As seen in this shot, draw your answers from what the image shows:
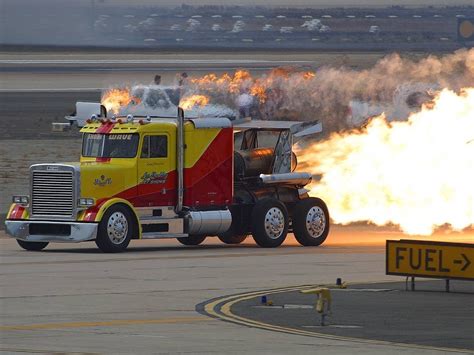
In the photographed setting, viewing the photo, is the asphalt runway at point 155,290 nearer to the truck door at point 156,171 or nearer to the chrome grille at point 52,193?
the chrome grille at point 52,193

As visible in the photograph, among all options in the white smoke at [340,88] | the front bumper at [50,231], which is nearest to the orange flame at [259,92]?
the white smoke at [340,88]

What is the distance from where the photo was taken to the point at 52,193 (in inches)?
1437

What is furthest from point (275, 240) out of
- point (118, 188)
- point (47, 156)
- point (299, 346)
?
point (47, 156)

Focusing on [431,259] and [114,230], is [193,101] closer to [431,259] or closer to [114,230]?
[114,230]

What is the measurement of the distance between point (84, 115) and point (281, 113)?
794cm

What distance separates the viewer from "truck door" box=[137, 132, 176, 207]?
3728 cm

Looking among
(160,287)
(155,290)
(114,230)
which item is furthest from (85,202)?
(155,290)

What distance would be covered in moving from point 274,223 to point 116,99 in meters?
5.91

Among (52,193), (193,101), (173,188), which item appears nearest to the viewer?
(52,193)

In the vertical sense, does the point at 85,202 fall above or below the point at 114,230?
above

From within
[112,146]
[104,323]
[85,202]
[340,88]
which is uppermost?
[340,88]

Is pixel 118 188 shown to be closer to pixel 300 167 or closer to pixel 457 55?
pixel 300 167

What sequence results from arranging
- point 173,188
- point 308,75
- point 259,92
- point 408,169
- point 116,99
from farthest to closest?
point 308,75, point 259,92, point 408,169, point 116,99, point 173,188

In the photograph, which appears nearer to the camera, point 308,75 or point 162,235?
point 162,235
